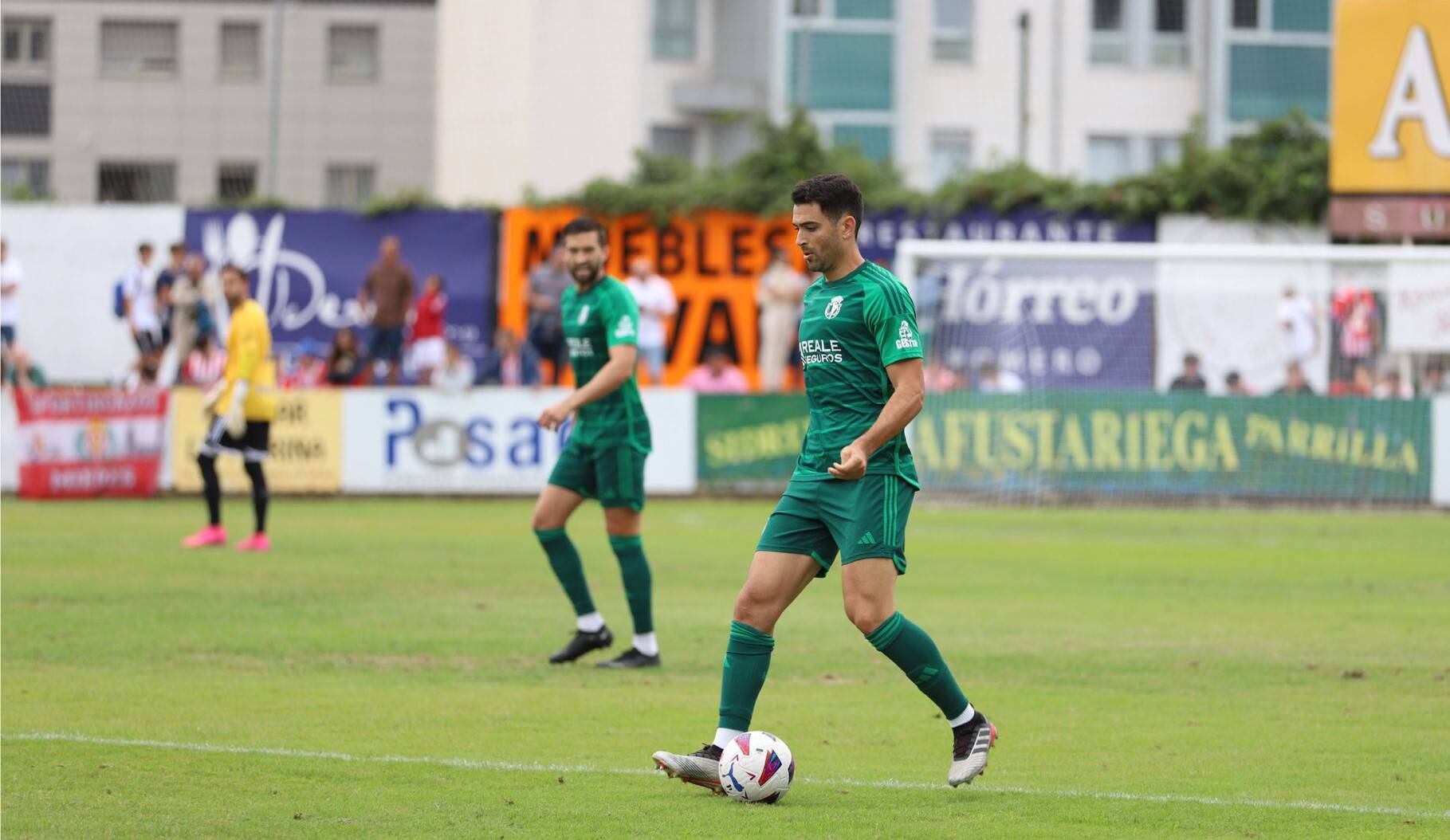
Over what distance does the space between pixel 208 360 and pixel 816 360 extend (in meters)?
19.9

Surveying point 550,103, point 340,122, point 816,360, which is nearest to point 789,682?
point 816,360

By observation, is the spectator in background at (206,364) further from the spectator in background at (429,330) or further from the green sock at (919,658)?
the green sock at (919,658)

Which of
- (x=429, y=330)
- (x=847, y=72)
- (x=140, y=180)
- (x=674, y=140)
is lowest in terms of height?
(x=429, y=330)

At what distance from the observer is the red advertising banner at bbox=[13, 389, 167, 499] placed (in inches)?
914

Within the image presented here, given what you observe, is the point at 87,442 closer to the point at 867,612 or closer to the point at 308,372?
the point at 308,372

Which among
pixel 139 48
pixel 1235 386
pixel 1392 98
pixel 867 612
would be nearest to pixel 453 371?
pixel 1235 386

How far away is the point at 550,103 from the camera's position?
4428 centimetres

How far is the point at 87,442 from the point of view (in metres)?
23.4

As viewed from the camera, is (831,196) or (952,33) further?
(952,33)

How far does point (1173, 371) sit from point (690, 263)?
9.27 meters

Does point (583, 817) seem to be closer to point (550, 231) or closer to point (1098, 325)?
point (1098, 325)

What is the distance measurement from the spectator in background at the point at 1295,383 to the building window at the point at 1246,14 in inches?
1017

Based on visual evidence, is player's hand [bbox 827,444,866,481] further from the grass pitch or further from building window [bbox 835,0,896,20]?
building window [bbox 835,0,896,20]

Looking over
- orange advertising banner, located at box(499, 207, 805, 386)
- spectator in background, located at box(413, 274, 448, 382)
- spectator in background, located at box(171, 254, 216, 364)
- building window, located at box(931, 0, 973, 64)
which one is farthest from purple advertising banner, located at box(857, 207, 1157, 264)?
building window, located at box(931, 0, 973, 64)
